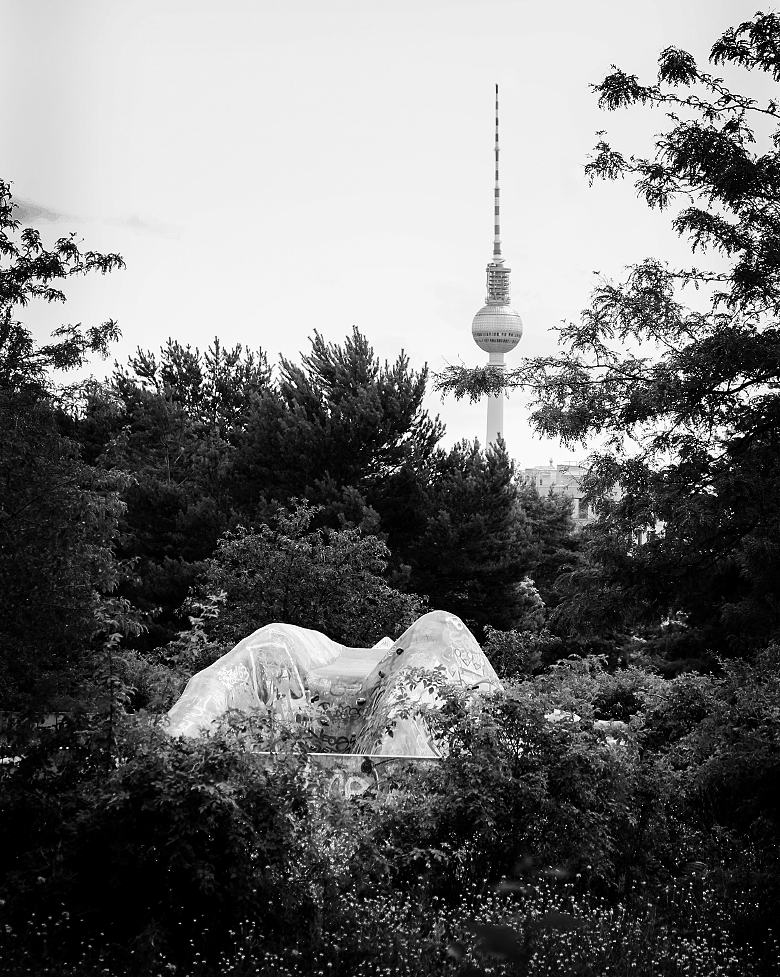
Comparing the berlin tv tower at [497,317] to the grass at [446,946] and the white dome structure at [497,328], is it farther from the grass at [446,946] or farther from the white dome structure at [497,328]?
the grass at [446,946]

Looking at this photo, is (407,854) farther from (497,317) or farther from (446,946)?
(497,317)

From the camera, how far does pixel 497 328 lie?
96938 millimetres

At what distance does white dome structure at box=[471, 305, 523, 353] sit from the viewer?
96875 mm

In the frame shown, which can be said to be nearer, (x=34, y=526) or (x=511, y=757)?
(x=511, y=757)

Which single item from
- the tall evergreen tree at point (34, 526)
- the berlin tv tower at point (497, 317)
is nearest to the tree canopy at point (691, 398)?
the tall evergreen tree at point (34, 526)

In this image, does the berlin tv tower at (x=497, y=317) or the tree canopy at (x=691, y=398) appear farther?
the berlin tv tower at (x=497, y=317)

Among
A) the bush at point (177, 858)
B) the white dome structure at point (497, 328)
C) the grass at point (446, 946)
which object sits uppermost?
the white dome structure at point (497, 328)

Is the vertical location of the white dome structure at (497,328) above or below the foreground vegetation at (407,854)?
above

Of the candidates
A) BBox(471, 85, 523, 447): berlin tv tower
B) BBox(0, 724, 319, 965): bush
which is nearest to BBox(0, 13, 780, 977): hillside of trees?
BBox(0, 724, 319, 965): bush

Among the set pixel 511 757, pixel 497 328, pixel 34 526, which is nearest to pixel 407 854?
pixel 511 757

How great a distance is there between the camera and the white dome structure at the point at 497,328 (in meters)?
96.9

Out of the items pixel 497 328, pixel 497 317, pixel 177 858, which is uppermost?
pixel 497 317

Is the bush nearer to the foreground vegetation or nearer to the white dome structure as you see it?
the foreground vegetation

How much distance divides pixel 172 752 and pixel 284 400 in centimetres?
2278
